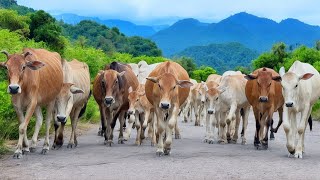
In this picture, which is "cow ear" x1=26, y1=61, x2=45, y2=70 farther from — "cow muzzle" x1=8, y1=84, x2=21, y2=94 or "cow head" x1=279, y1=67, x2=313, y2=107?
"cow head" x1=279, y1=67, x2=313, y2=107

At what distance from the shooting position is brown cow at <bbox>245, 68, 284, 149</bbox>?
43.7 ft

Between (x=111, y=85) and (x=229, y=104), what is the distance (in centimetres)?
374

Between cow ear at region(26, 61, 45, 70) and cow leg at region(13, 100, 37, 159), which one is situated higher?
cow ear at region(26, 61, 45, 70)

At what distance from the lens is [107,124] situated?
48.0 ft

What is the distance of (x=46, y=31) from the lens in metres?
34.0

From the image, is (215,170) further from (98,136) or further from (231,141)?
(98,136)

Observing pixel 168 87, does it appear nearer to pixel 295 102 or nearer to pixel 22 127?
pixel 295 102

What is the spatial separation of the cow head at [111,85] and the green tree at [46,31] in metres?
16.0

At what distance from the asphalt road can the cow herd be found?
1.55 ft

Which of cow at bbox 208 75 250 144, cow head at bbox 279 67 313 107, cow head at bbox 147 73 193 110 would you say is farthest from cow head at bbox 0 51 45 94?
cow at bbox 208 75 250 144

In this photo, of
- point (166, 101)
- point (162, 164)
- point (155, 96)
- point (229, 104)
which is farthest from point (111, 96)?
point (162, 164)

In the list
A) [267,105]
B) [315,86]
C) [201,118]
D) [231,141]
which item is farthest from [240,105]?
[201,118]

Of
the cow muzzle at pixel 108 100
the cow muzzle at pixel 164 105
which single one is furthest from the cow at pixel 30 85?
the cow muzzle at pixel 164 105

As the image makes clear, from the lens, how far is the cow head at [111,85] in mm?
13970
